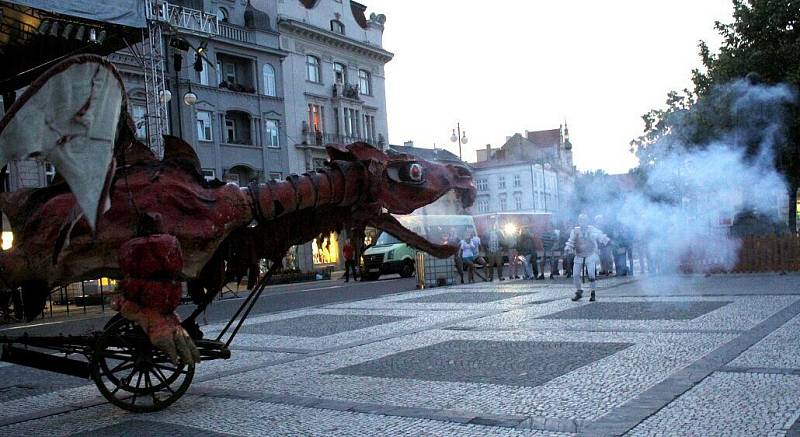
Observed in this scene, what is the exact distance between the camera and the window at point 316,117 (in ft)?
146

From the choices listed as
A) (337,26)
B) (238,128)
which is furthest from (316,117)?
(337,26)

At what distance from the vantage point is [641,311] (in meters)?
12.7

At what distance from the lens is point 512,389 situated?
6.74 m

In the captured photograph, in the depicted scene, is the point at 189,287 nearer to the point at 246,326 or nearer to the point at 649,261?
the point at 246,326

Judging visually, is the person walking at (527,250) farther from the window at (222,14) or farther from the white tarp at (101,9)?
the window at (222,14)

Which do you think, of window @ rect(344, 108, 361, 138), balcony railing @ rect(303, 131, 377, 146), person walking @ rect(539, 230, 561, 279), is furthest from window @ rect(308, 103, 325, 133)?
person walking @ rect(539, 230, 561, 279)

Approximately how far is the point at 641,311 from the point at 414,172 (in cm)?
677

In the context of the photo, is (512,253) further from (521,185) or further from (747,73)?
(521,185)

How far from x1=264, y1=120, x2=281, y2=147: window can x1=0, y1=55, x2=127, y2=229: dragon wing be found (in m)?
36.4

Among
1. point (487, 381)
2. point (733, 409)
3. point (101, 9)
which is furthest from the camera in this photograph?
point (101, 9)

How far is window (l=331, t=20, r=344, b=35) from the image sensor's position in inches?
1833

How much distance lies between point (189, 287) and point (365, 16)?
45.5 meters

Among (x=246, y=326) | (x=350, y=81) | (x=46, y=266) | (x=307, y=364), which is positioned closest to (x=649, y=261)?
(x=246, y=326)

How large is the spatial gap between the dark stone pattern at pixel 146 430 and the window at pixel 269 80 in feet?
119
